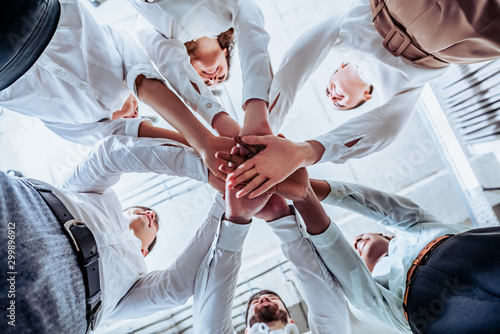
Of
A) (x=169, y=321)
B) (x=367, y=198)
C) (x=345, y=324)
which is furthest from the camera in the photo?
(x=169, y=321)

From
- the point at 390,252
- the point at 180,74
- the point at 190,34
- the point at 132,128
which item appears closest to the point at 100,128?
the point at 132,128

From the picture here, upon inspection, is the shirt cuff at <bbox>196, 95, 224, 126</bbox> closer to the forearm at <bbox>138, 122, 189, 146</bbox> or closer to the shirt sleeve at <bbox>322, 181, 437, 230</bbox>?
the forearm at <bbox>138, 122, 189, 146</bbox>

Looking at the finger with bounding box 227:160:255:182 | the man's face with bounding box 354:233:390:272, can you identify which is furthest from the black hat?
the man's face with bounding box 354:233:390:272

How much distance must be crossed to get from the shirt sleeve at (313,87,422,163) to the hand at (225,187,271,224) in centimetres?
36

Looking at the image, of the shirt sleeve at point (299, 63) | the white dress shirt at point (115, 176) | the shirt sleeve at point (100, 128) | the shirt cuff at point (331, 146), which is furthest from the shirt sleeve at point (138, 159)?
the shirt cuff at point (331, 146)

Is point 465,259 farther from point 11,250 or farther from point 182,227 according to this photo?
point 182,227

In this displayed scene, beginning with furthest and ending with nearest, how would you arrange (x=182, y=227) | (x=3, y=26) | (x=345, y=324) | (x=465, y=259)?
(x=182, y=227), (x=345, y=324), (x=465, y=259), (x=3, y=26)

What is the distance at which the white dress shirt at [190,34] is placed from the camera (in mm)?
1430

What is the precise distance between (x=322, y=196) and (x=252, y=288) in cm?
135

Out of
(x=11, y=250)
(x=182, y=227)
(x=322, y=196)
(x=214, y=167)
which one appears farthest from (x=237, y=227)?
(x=182, y=227)

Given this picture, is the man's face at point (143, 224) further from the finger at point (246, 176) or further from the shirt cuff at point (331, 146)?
the shirt cuff at point (331, 146)

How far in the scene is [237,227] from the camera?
4.56 feet

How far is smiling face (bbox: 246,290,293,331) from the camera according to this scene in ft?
6.89

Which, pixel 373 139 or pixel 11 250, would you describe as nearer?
pixel 11 250
